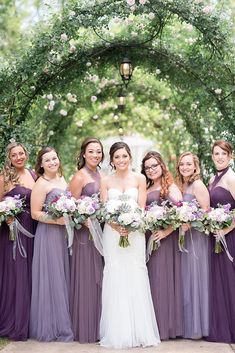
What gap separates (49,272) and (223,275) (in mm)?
1934

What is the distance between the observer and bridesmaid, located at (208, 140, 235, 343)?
6.74 m

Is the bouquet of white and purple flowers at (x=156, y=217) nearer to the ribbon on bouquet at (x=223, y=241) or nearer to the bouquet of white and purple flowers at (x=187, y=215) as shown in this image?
the bouquet of white and purple flowers at (x=187, y=215)

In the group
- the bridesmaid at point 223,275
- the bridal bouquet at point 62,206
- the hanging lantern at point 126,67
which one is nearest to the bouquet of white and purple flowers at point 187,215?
the bridesmaid at point 223,275

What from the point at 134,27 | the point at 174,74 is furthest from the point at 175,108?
the point at 134,27

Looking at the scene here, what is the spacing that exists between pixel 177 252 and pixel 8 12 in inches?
663

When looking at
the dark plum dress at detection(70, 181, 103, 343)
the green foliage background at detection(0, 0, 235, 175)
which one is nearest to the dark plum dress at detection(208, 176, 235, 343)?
the dark plum dress at detection(70, 181, 103, 343)

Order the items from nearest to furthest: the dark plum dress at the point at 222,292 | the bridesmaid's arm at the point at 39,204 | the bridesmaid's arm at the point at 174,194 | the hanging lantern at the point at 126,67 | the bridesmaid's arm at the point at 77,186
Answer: the dark plum dress at the point at 222,292 < the bridesmaid's arm at the point at 39,204 < the bridesmaid's arm at the point at 174,194 < the bridesmaid's arm at the point at 77,186 < the hanging lantern at the point at 126,67

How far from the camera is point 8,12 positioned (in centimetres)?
2177

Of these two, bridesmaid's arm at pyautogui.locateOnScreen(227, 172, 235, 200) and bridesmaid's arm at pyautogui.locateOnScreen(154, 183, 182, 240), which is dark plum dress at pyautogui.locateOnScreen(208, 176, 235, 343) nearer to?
bridesmaid's arm at pyautogui.locateOnScreen(227, 172, 235, 200)

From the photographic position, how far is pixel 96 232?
6773mm

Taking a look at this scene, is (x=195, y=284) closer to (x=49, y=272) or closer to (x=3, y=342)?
(x=49, y=272)

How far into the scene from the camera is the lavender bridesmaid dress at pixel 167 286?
6.80 meters

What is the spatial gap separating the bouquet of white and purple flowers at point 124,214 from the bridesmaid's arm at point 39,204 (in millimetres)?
625

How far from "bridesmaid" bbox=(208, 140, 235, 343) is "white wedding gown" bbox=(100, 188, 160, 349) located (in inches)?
27.0
